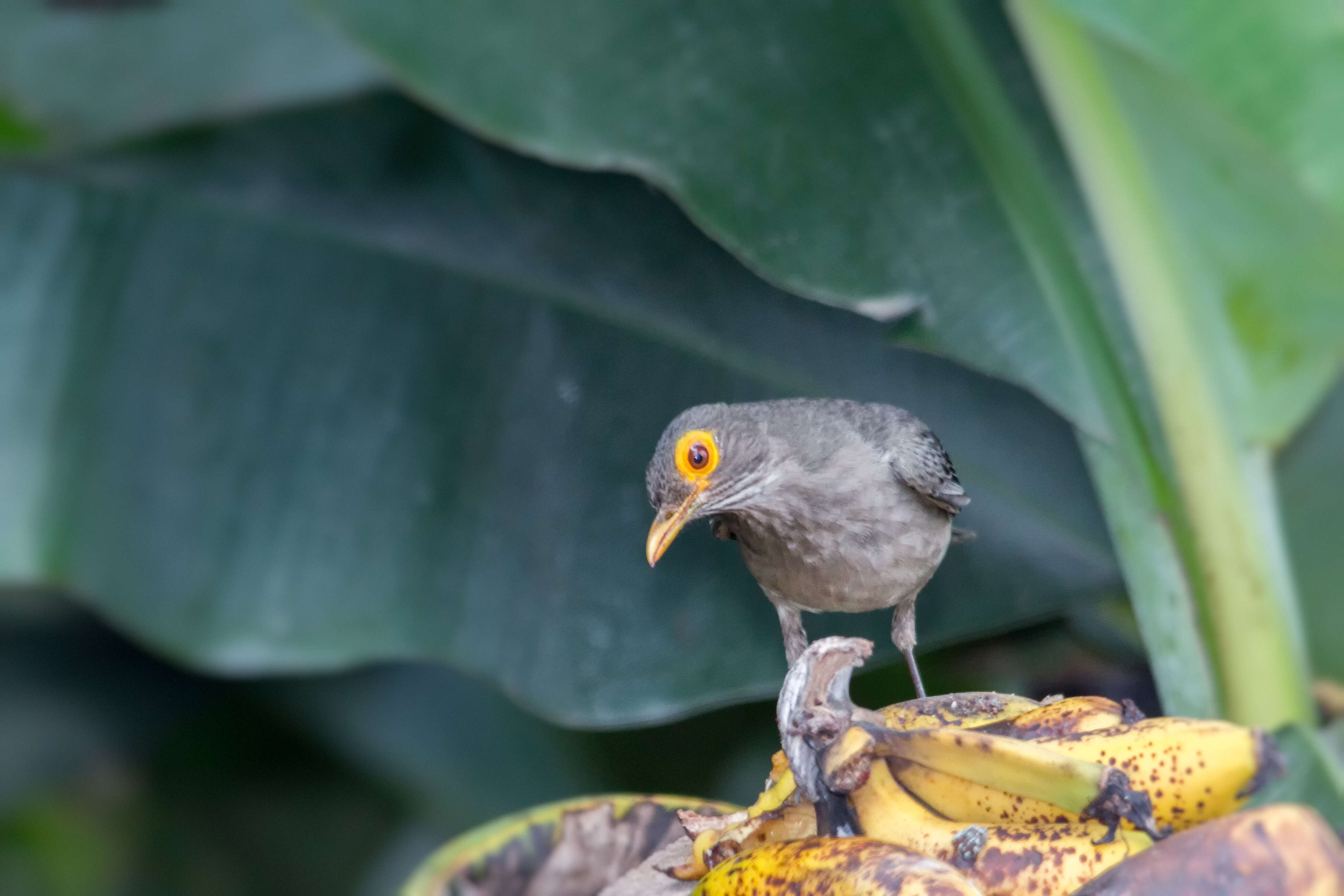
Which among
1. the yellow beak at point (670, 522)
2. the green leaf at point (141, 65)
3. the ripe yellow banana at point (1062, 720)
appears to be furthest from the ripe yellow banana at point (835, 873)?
the green leaf at point (141, 65)

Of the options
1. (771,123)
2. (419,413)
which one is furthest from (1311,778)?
(419,413)

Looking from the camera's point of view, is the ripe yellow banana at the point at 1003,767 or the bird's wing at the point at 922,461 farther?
the bird's wing at the point at 922,461

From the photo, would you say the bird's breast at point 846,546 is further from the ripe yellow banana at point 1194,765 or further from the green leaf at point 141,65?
the green leaf at point 141,65

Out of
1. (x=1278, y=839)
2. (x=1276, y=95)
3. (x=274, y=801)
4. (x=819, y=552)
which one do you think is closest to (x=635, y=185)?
(x=819, y=552)

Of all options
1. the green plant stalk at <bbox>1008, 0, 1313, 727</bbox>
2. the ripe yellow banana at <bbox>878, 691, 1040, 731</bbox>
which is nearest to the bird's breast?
the ripe yellow banana at <bbox>878, 691, 1040, 731</bbox>

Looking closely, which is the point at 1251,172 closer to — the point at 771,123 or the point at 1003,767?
the point at 771,123

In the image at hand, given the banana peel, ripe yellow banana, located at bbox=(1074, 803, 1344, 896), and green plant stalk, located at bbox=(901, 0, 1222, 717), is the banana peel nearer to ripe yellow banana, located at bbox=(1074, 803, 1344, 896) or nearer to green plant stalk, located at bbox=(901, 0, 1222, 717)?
ripe yellow banana, located at bbox=(1074, 803, 1344, 896)
